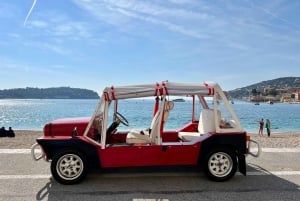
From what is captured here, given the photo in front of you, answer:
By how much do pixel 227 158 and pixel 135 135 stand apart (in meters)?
1.79

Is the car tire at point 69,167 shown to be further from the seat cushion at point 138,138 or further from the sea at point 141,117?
the sea at point 141,117

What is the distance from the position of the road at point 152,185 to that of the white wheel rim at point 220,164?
201 millimetres

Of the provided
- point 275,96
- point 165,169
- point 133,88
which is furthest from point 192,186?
point 275,96

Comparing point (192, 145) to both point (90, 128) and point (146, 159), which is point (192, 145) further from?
point (90, 128)

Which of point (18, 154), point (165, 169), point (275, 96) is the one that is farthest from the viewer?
point (275, 96)

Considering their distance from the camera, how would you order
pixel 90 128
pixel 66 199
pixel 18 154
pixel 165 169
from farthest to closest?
1. pixel 18 154
2. pixel 165 169
3. pixel 90 128
4. pixel 66 199

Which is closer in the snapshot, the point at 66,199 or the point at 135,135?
the point at 66,199

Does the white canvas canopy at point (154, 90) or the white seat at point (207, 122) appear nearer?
the white canvas canopy at point (154, 90)

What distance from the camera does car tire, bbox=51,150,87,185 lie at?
614 centimetres

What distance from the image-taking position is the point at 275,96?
7697 inches

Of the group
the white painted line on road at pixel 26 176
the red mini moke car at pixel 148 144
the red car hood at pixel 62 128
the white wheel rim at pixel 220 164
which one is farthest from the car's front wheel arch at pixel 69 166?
the white wheel rim at pixel 220 164

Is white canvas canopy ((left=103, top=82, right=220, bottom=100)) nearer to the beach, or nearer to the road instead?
the road

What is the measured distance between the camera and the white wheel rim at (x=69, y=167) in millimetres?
6164

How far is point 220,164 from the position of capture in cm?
→ 638
